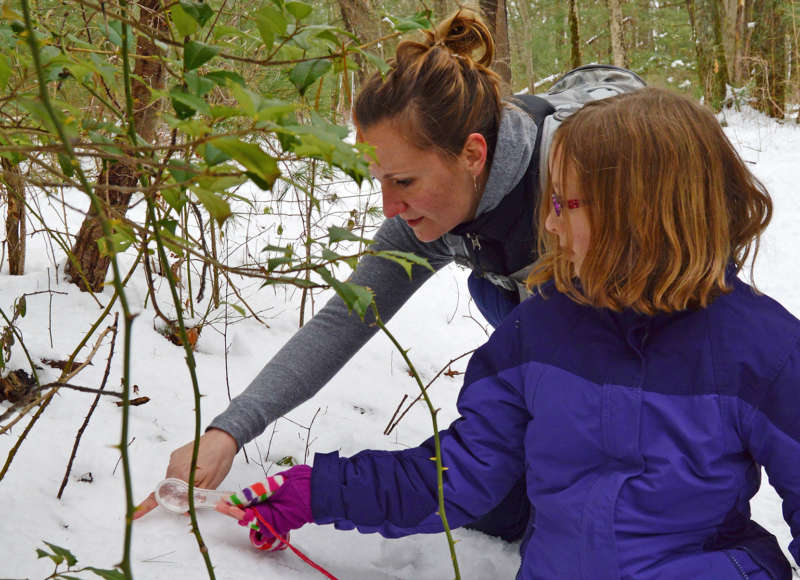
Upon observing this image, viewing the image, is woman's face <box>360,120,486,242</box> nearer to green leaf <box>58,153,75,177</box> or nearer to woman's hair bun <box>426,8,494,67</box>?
woman's hair bun <box>426,8,494,67</box>

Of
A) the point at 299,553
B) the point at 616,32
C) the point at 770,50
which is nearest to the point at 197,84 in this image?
the point at 299,553

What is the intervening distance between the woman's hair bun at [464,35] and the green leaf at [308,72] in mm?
996

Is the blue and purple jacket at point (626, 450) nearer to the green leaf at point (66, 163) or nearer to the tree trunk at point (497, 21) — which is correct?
the green leaf at point (66, 163)

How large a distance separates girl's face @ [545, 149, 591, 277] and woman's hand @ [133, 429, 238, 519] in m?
0.85

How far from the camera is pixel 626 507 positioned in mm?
1388

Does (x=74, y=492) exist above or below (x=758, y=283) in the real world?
above

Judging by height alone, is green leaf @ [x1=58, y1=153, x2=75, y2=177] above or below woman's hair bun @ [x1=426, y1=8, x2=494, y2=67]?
below

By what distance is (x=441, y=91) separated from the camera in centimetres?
171

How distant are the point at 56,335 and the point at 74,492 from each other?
0.76 meters

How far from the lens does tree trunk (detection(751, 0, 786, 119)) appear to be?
781 centimetres

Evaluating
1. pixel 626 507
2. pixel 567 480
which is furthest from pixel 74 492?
pixel 626 507

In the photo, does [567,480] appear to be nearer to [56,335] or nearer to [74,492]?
[74,492]

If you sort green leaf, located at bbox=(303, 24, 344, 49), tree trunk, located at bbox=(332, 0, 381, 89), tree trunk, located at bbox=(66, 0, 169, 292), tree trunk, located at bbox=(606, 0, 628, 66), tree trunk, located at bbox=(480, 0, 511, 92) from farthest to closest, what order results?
1. tree trunk, located at bbox=(606, 0, 628, 66)
2. tree trunk, located at bbox=(480, 0, 511, 92)
3. tree trunk, located at bbox=(332, 0, 381, 89)
4. tree trunk, located at bbox=(66, 0, 169, 292)
5. green leaf, located at bbox=(303, 24, 344, 49)

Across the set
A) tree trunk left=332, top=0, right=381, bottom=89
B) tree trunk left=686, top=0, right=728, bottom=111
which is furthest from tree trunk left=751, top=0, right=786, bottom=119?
tree trunk left=332, top=0, right=381, bottom=89
